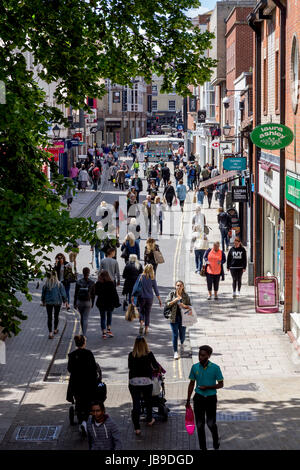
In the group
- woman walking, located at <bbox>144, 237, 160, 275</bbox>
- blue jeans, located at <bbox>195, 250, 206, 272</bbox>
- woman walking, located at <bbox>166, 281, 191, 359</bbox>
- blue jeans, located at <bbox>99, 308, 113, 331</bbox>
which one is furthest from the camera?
blue jeans, located at <bbox>195, 250, 206, 272</bbox>

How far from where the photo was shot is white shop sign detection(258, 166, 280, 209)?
18.5 metres

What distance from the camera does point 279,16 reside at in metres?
18.6

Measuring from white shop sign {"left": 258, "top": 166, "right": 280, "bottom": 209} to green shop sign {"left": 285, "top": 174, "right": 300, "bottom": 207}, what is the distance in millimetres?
1456

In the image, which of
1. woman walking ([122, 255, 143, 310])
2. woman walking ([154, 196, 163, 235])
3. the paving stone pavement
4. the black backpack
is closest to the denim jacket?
the black backpack

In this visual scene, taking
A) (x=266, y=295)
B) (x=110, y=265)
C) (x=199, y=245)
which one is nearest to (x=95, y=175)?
(x=199, y=245)

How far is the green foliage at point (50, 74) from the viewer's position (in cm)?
1095

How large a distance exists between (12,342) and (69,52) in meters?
6.64

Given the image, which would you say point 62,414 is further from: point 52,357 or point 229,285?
point 229,285

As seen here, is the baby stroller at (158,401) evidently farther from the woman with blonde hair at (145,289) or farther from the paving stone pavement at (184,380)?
the woman with blonde hair at (145,289)

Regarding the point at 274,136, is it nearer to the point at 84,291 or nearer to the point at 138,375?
the point at 84,291

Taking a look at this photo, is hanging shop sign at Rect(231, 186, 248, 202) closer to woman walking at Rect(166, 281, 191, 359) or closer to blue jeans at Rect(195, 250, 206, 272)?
blue jeans at Rect(195, 250, 206, 272)

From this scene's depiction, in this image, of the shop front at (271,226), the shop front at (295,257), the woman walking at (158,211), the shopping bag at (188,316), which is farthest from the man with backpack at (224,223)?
the shopping bag at (188,316)

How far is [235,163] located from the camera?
26172 millimetres
